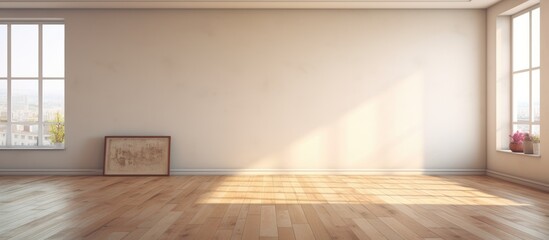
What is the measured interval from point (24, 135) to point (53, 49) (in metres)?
1.52

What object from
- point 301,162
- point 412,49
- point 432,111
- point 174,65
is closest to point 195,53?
point 174,65

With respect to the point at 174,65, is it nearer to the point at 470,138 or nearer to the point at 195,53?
the point at 195,53

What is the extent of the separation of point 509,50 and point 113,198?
20.1 feet

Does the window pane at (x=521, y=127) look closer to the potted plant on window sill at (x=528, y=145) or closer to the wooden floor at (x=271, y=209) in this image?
the potted plant on window sill at (x=528, y=145)

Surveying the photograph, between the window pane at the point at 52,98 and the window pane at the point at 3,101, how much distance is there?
62 centimetres

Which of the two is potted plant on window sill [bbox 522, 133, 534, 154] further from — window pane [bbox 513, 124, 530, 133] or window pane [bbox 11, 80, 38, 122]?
window pane [bbox 11, 80, 38, 122]

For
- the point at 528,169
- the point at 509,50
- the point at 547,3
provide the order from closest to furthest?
the point at 547,3 < the point at 528,169 < the point at 509,50

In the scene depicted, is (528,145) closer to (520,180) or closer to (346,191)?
(520,180)

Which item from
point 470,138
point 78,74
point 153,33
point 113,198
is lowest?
point 113,198

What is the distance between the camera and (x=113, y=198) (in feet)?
16.0

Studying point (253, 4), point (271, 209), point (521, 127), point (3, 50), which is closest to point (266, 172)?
point (253, 4)

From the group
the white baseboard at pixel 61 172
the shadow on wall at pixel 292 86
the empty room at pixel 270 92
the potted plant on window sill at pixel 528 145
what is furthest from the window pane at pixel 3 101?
the potted plant on window sill at pixel 528 145

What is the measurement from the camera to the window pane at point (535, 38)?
609 cm

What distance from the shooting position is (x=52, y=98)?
7.27 m
